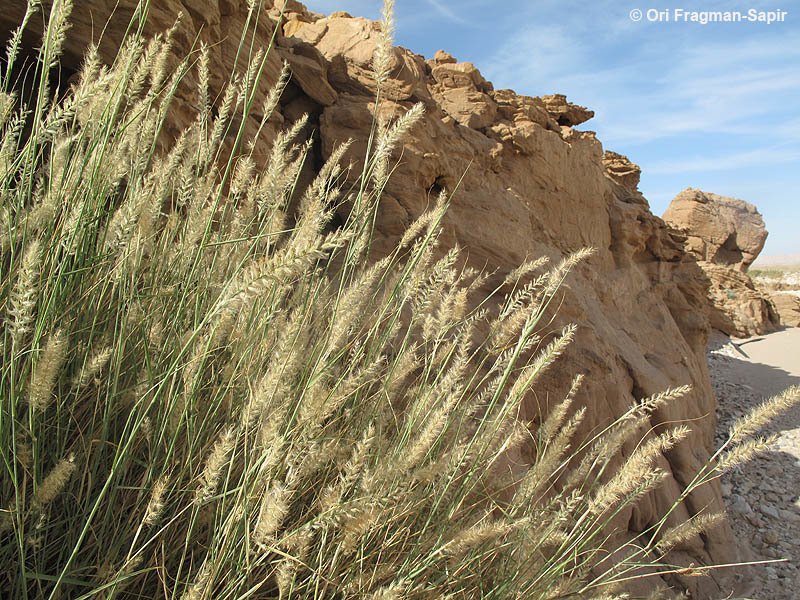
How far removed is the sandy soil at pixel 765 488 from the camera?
5979 mm

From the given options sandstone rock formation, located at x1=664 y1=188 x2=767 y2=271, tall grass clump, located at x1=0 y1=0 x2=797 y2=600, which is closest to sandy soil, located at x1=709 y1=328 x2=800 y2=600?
tall grass clump, located at x1=0 y1=0 x2=797 y2=600

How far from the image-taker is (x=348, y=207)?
4.03 meters

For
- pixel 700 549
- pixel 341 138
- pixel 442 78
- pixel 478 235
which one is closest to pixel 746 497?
pixel 700 549

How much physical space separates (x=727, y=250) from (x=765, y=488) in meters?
17.8

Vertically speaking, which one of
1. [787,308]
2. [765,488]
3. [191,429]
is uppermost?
[787,308]

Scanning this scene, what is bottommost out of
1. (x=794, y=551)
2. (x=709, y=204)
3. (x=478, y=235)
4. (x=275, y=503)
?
(x=794, y=551)

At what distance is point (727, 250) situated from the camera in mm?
23000

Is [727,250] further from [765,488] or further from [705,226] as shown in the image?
[765,488]

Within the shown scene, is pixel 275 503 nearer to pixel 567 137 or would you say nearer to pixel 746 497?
pixel 567 137

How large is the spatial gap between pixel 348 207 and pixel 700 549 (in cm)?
487

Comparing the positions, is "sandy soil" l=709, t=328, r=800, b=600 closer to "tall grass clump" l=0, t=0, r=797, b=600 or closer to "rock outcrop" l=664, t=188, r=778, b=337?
"tall grass clump" l=0, t=0, r=797, b=600

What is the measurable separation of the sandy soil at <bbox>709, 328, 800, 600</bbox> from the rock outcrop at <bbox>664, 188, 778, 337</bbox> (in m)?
2.64

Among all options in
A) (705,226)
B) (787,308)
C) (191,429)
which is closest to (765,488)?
(191,429)

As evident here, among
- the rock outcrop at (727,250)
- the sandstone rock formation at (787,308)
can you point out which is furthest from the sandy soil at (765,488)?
the sandstone rock formation at (787,308)
